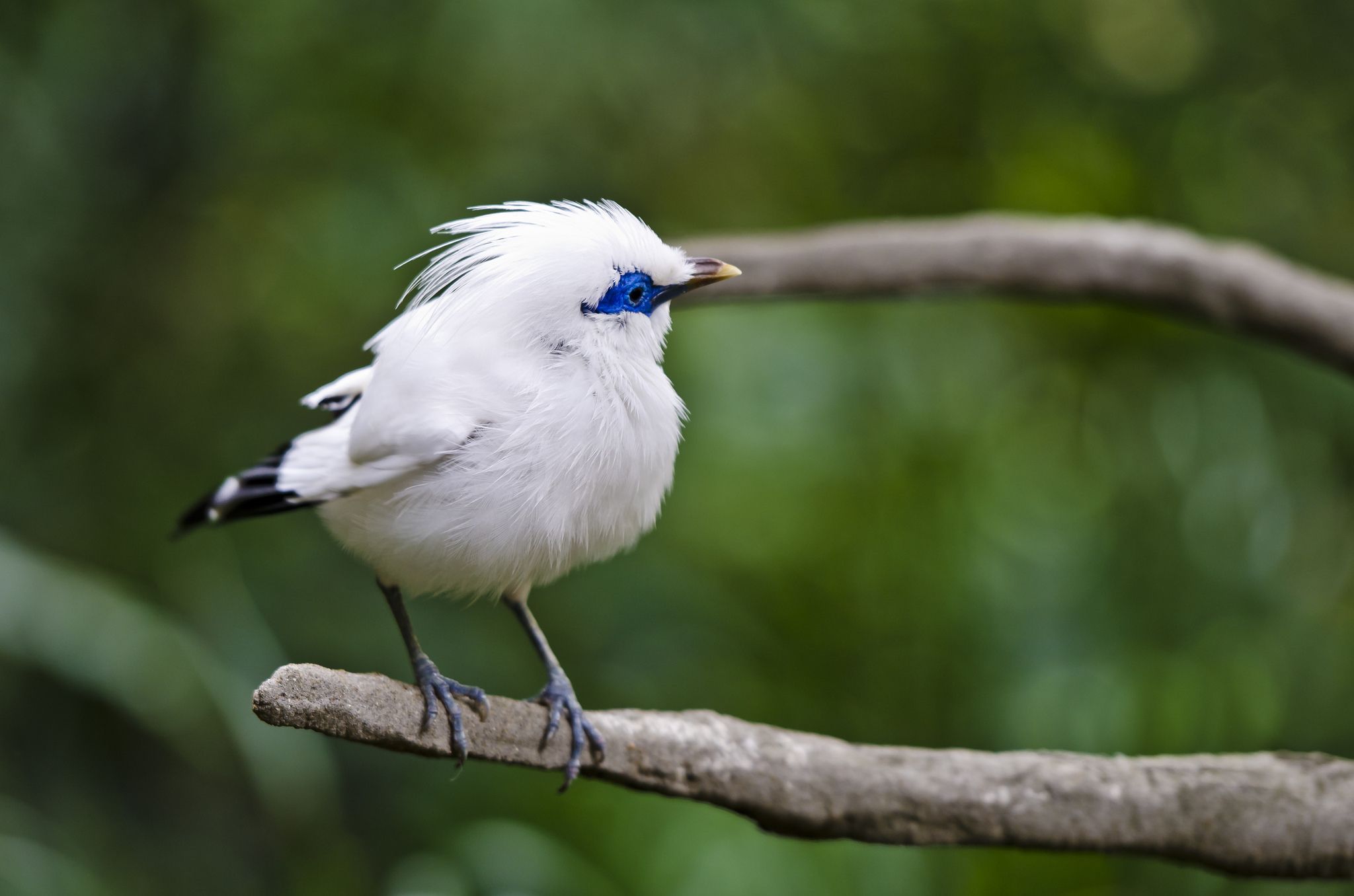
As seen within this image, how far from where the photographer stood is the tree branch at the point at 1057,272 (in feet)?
6.43

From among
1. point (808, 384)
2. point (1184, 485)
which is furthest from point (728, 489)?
point (1184, 485)

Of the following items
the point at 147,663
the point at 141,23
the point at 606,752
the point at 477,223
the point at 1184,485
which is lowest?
the point at 147,663

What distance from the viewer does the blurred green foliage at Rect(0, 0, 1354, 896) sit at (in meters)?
2.50

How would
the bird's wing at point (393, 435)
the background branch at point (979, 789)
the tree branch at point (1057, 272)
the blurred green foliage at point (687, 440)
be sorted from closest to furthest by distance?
the bird's wing at point (393, 435) < the background branch at point (979, 789) < the tree branch at point (1057, 272) < the blurred green foliage at point (687, 440)

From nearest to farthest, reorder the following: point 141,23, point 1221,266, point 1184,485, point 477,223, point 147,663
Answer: point 477,223 → point 1221,266 → point 147,663 → point 141,23 → point 1184,485

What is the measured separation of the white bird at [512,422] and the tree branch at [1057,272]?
677mm

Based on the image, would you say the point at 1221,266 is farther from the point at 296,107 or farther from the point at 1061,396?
the point at 296,107

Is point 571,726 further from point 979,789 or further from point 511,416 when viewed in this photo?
point 979,789

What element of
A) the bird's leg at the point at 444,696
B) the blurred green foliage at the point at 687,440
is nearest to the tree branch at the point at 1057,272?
the blurred green foliage at the point at 687,440

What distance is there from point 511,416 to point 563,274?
0.16 metres

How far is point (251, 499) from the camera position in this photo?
1290mm

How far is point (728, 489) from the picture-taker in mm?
2805

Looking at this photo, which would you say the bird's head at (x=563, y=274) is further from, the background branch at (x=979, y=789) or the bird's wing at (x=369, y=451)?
the background branch at (x=979, y=789)

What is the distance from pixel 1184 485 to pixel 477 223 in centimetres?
212
